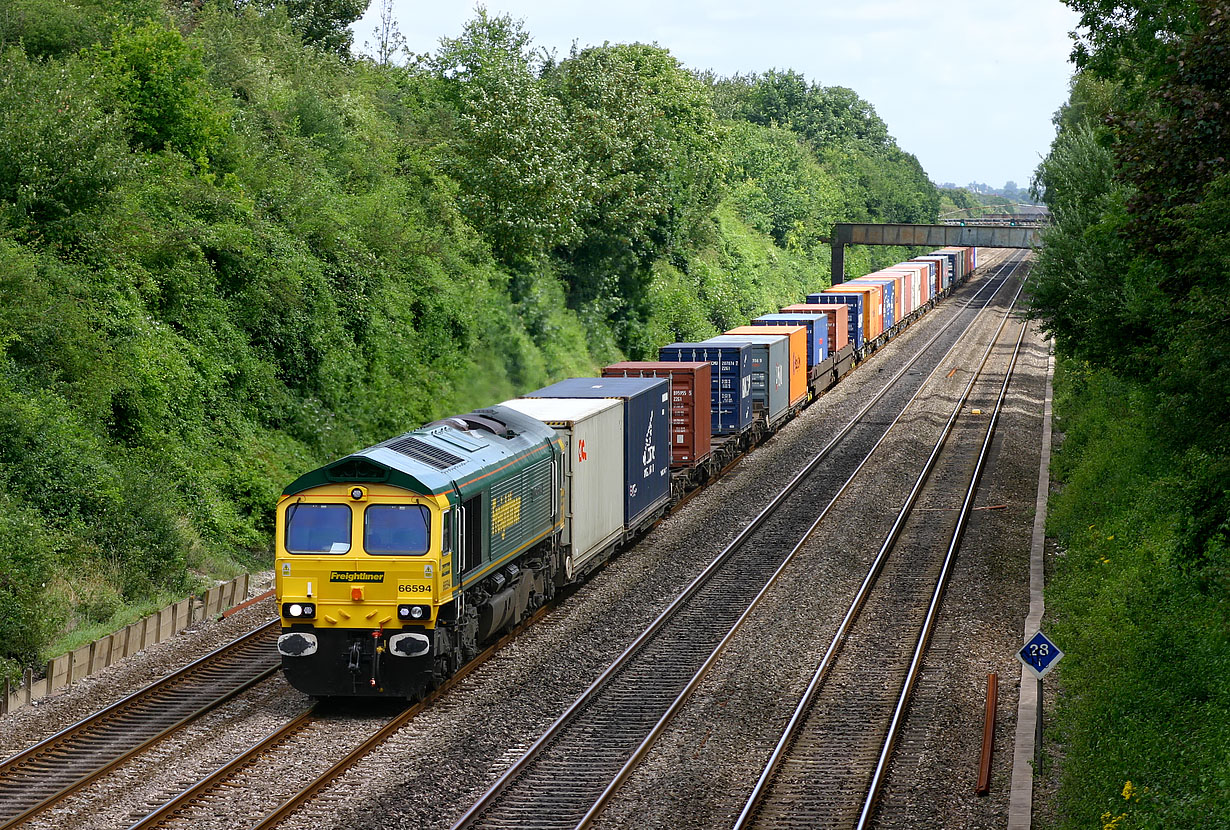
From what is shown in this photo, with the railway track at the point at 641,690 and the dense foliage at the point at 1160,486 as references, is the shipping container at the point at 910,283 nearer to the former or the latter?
the railway track at the point at 641,690

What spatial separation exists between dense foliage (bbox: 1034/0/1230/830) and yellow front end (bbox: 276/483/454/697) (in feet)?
28.5

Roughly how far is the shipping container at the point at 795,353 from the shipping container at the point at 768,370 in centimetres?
113

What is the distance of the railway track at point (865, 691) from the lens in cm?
1460

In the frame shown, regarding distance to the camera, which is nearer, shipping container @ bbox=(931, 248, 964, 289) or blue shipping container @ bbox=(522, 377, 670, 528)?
blue shipping container @ bbox=(522, 377, 670, 528)

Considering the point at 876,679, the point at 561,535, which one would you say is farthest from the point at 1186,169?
the point at 561,535

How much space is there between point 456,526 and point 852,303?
44144mm

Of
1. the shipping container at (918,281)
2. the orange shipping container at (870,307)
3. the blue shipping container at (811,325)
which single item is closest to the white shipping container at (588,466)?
the blue shipping container at (811,325)

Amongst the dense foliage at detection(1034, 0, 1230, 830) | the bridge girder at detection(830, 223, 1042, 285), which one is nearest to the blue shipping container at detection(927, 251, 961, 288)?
the bridge girder at detection(830, 223, 1042, 285)

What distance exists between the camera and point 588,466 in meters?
23.4

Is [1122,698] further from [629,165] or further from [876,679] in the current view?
[629,165]

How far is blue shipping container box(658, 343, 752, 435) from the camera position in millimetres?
36031

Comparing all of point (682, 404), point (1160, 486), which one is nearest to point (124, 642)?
point (682, 404)

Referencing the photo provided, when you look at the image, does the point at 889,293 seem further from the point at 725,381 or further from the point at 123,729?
the point at 123,729

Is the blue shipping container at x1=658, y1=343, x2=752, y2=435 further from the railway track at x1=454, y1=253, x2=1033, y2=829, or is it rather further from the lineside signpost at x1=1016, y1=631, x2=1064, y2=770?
the lineside signpost at x1=1016, y1=631, x2=1064, y2=770
